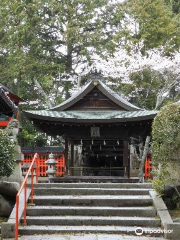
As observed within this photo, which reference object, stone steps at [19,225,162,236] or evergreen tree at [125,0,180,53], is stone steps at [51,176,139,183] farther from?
evergreen tree at [125,0,180,53]

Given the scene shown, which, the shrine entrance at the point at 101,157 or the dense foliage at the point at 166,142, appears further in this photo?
the shrine entrance at the point at 101,157

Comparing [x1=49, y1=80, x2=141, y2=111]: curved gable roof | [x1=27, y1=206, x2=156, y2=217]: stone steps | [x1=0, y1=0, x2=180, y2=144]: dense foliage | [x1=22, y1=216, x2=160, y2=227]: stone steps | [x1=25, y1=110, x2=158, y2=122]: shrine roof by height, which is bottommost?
[x1=22, y1=216, x2=160, y2=227]: stone steps

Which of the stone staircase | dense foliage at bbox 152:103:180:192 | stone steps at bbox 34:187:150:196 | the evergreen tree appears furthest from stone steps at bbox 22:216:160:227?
the evergreen tree

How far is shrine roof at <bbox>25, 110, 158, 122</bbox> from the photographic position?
48.6ft

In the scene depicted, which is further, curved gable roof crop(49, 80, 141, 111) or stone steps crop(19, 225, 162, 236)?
curved gable roof crop(49, 80, 141, 111)

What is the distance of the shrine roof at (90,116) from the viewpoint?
14.8 m

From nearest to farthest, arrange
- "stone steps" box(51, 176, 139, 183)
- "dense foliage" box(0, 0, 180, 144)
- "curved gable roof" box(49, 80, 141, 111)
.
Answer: "stone steps" box(51, 176, 139, 183) < "curved gable roof" box(49, 80, 141, 111) < "dense foliage" box(0, 0, 180, 144)

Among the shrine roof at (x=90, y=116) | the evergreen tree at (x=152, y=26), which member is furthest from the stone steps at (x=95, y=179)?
the evergreen tree at (x=152, y=26)

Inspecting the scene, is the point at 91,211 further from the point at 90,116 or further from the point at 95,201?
the point at 90,116

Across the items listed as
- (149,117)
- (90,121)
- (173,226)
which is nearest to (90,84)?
(90,121)

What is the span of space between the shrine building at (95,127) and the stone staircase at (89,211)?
503 cm

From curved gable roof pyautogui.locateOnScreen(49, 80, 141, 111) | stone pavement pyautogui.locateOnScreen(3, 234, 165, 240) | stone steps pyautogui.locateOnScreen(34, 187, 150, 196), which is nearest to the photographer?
stone pavement pyautogui.locateOnScreen(3, 234, 165, 240)

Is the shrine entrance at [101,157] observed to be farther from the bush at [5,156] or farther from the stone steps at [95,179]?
the bush at [5,156]

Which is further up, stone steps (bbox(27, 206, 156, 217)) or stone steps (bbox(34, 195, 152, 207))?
stone steps (bbox(34, 195, 152, 207))
